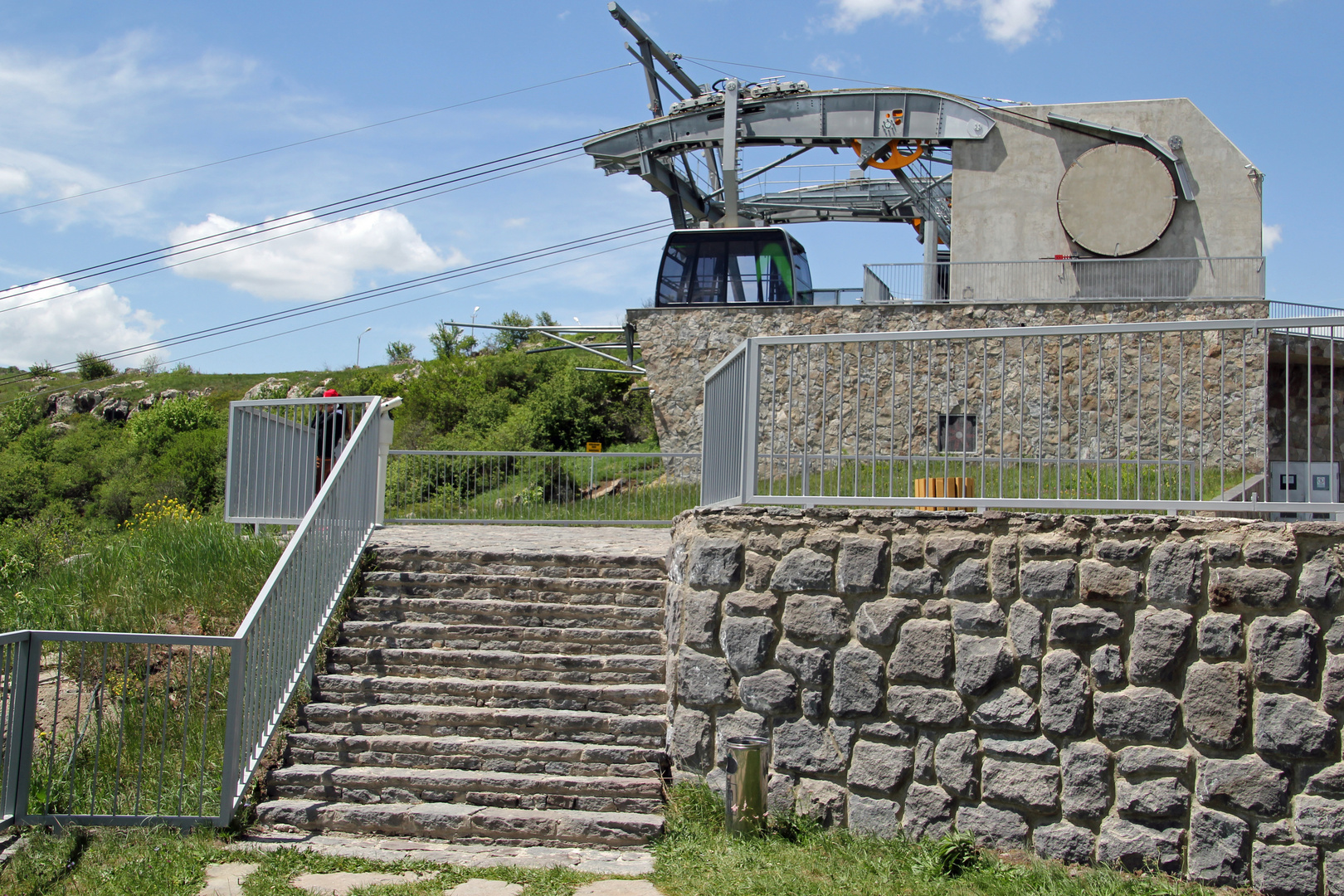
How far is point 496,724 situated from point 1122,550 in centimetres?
465

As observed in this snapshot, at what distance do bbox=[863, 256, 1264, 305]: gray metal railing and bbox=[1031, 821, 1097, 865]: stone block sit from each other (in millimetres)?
16518

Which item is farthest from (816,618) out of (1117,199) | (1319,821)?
(1117,199)

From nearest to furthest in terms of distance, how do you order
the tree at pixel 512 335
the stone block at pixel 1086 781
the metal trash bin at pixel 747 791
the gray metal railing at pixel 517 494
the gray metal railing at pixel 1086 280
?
the stone block at pixel 1086 781 < the metal trash bin at pixel 747 791 < the gray metal railing at pixel 517 494 < the gray metal railing at pixel 1086 280 < the tree at pixel 512 335

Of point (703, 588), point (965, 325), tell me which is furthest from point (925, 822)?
point (965, 325)

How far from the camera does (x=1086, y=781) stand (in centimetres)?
602

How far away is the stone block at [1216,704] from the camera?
5727 millimetres

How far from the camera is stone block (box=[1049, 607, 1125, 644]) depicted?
604 centimetres

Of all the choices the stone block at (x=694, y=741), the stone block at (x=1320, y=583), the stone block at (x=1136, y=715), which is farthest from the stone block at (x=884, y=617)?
the stone block at (x=1320, y=583)

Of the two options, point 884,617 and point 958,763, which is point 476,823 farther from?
point 958,763

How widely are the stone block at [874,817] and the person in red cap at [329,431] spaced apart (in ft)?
24.6

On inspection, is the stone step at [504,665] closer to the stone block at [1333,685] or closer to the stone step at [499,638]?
the stone step at [499,638]

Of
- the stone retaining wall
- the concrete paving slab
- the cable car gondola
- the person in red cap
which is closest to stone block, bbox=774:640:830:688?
the stone retaining wall

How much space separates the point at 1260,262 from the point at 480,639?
767 inches

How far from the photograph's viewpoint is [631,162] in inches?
963
